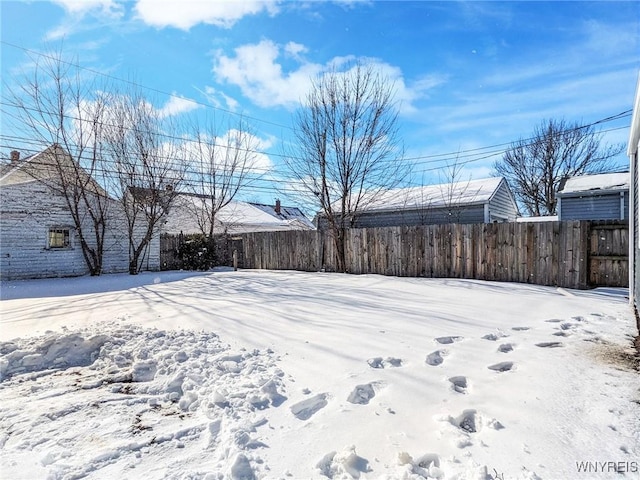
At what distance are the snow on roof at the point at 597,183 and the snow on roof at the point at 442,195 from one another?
8.63 feet

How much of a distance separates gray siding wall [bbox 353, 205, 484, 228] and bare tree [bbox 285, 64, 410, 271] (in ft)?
14.6

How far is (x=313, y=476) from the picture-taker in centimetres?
155

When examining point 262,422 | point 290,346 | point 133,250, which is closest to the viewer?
point 262,422

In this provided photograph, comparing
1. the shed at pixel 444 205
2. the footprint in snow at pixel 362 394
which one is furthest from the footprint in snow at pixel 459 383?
the shed at pixel 444 205

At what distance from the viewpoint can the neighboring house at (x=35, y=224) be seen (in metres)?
10.3

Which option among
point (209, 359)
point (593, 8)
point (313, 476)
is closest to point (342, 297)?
point (209, 359)

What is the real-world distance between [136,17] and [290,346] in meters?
7.95

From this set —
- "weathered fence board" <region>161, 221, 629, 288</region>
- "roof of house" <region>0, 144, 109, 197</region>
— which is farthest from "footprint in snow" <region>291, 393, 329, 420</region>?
"roof of house" <region>0, 144, 109, 197</region>

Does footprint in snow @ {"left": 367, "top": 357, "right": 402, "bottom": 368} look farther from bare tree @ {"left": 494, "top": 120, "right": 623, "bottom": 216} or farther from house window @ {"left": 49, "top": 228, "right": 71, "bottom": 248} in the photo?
bare tree @ {"left": 494, "top": 120, "right": 623, "bottom": 216}

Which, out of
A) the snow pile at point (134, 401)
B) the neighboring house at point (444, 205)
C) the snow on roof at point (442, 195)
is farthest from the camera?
the snow on roof at point (442, 195)

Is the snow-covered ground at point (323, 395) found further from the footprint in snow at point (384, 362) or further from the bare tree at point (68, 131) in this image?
the bare tree at point (68, 131)

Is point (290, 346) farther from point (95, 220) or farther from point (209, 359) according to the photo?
point (95, 220)

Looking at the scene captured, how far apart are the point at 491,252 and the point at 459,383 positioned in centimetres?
614

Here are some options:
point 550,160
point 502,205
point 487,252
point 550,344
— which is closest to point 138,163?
point 487,252
